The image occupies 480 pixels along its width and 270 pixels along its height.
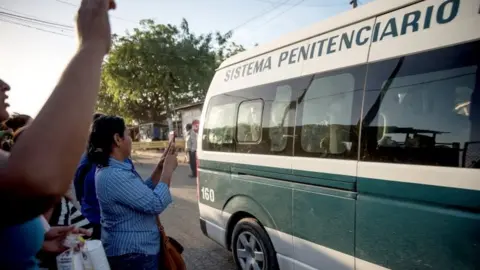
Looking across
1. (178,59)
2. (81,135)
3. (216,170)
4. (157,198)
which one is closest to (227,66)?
(216,170)

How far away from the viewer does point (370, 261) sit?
197 centimetres

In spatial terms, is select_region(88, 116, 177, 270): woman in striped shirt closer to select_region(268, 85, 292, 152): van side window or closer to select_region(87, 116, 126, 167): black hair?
select_region(87, 116, 126, 167): black hair

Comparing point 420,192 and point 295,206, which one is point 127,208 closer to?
point 295,206

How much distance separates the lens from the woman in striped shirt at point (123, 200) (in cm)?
166

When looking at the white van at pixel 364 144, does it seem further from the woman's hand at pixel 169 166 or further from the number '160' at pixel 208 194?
the woman's hand at pixel 169 166

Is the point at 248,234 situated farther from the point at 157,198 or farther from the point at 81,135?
the point at 81,135

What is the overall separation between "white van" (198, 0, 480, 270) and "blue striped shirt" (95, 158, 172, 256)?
4.01 feet

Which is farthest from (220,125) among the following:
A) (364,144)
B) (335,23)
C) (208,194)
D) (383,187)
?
(383,187)

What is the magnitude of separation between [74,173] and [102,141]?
1.28 meters

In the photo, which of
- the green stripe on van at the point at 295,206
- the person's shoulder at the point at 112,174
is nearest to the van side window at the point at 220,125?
the green stripe on van at the point at 295,206

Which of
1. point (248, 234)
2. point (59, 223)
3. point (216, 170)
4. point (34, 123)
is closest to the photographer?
point (34, 123)

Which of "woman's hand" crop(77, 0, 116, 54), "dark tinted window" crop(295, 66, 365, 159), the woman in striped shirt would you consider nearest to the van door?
"dark tinted window" crop(295, 66, 365, 159)

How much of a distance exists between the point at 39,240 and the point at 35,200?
0.56m

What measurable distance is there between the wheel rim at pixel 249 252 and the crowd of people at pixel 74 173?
4.50 ft
